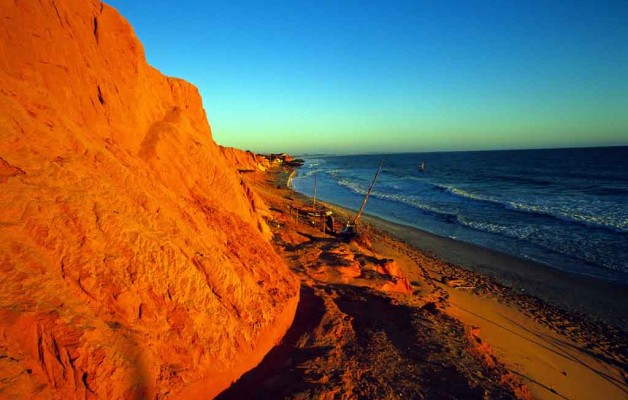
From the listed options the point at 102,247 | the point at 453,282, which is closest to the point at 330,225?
the point at 453,282

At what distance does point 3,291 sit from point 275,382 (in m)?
3.93

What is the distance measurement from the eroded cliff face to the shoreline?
13.3 meters

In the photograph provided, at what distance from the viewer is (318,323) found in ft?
23.4

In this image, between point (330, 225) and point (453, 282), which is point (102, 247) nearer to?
point (453, 282)

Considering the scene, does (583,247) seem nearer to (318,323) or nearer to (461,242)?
(461,242)

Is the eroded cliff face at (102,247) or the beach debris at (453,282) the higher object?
the eroded cliff face at (102,247)

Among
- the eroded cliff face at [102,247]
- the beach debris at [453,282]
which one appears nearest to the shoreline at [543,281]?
the beach debris at [453,282]

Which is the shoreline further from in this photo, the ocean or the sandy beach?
the ocean

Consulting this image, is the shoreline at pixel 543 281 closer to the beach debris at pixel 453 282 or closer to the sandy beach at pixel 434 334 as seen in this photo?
the sandy beach at pixel 434 334

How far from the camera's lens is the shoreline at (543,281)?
43.6 feet

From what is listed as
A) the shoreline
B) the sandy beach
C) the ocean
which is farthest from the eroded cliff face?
the ocean

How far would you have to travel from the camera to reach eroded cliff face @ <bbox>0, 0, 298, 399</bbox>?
11.5ft

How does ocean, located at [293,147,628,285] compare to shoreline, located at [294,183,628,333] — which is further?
ocean, located at [293,147,628,285]

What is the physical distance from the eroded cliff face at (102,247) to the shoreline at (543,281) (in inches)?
524
